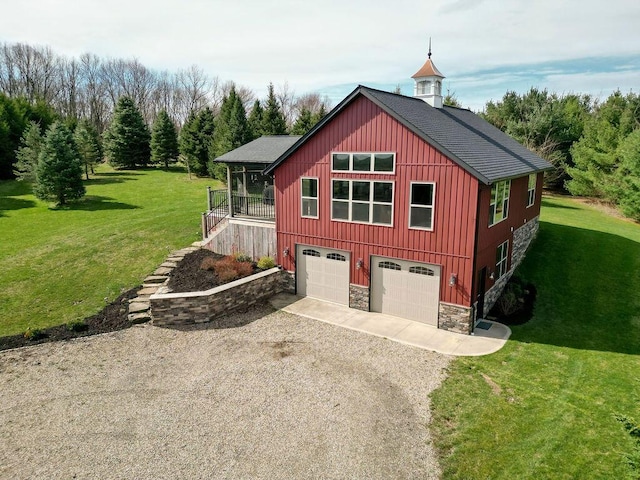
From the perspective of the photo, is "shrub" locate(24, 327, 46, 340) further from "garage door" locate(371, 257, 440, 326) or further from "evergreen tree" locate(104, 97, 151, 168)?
"evergreen tree" locate(104, 97, 151, 168)

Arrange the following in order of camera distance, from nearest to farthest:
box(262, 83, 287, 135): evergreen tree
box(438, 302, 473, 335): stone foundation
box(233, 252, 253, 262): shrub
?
box(438, 302, 473, 335): stone foundation, box(233, 252, 253, 262): shrub, box(262, 83, 287, 135): evergreen tree

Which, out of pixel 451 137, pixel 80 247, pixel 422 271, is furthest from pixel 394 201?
pixel 80 247

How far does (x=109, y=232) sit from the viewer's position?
2261 centimetres

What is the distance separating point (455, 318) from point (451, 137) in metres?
6.01

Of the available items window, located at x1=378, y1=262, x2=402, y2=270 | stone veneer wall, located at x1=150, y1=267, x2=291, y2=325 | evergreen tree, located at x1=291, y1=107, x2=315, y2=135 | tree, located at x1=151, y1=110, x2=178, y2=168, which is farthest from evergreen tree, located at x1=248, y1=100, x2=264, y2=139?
window, located at x1=378, y1=262, x2=402, y2=270

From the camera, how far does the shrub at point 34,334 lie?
43.4ft

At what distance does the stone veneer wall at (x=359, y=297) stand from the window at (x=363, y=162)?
4214 millimetres

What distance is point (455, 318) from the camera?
1369 centimetres

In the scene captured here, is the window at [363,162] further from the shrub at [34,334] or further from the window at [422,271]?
the shrub at [34,334]

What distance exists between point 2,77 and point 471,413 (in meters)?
80.7

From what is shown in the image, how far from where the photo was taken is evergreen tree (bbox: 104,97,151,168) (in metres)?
46.8

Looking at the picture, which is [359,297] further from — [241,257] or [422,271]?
[241,257]

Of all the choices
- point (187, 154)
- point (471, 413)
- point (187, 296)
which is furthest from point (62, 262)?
point (187, 154)

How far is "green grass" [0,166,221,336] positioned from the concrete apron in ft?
23.4
